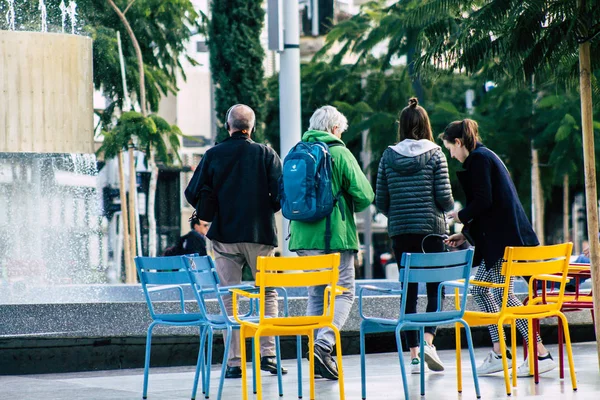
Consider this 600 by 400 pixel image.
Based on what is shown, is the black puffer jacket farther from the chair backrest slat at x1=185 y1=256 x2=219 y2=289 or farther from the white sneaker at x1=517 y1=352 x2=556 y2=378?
the chair backrest slat at x1=185 y1=256 x2=219 y2=289

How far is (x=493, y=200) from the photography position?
8852 millimetres

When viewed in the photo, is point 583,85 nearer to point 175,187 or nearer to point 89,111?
point 89,111

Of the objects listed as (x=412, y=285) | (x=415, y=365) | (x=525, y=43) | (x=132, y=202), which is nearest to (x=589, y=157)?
(x=525, y=43)

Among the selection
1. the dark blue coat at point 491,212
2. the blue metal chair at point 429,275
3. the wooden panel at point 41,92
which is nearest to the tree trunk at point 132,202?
the wooden panel at point 41,92

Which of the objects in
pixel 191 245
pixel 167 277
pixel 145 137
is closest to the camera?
pixel 167 277

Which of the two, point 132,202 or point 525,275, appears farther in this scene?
point 132,202

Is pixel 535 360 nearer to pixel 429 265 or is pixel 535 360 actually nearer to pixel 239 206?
pixel 429 265

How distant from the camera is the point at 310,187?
8445 millimetres

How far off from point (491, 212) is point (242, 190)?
1833 millimetres

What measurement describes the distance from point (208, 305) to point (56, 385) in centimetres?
171

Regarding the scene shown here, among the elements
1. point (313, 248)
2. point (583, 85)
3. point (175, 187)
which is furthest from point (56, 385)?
point (175, 187)

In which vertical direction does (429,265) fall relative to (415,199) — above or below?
below

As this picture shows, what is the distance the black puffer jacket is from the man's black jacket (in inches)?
34.4

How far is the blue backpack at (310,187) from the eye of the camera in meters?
8.45
